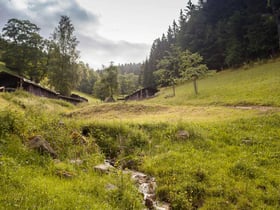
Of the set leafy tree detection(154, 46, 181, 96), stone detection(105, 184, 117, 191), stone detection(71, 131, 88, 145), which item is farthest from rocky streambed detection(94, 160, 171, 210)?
leafy tree detection(154, 46, 181, 96)

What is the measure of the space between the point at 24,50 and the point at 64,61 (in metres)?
11.9

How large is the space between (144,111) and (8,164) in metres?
18.0

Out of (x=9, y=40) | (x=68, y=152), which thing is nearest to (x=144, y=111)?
(x=68, y=152)

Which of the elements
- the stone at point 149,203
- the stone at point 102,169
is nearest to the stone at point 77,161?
the stone at point 102,169

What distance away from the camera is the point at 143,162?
1057 centimetres

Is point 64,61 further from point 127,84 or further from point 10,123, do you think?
point 127,84

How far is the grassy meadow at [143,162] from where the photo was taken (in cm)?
666

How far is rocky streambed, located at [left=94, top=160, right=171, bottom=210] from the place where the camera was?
7.51 meters

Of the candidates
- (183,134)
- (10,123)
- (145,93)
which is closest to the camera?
(10,123)

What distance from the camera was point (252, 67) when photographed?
138 ft

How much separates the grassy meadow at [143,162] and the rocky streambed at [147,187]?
25 cm

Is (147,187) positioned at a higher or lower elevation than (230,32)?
lower

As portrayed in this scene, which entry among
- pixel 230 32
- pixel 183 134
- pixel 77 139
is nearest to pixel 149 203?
pixel 77 139

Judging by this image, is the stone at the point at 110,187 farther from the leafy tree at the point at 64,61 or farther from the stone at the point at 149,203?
the leafy tree at the point at 64,61
